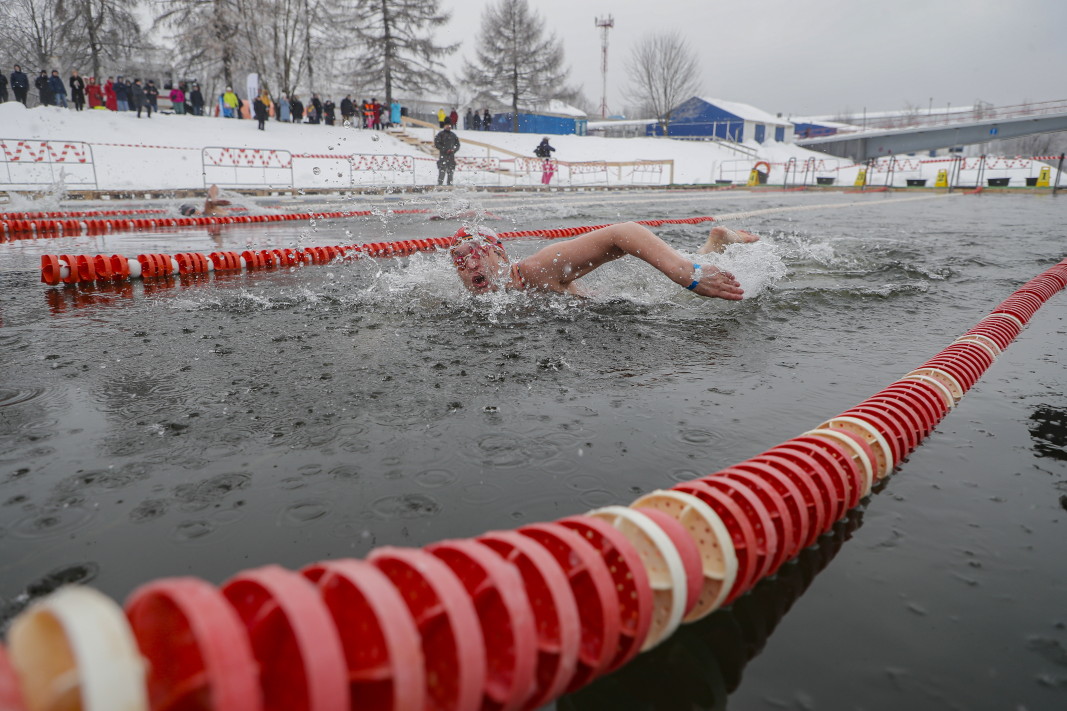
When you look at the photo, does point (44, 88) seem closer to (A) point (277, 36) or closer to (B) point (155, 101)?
(B) point (155, 101)

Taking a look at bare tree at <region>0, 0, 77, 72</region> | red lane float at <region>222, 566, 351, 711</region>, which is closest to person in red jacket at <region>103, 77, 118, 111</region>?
bare tree at <region>0, 0, 77, 72</region>

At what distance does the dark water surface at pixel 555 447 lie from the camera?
5.27ft

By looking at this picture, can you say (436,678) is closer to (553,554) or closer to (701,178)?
A: (553,554)

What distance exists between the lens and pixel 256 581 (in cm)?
104

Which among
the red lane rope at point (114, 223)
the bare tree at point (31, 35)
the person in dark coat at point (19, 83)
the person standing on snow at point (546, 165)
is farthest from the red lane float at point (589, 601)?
the bare tree at point (31, 35)

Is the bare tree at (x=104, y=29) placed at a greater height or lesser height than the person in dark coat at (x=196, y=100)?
greater

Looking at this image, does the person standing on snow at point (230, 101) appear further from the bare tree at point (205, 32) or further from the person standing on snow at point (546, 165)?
the person standing on snow at point (546, 165)

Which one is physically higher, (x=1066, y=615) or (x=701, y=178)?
(x=701, y=178)

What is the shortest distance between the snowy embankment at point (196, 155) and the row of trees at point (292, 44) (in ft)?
23.3

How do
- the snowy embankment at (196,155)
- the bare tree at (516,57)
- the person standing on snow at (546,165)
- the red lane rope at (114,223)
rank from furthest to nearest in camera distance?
the bare tree at (516,57) → the person standing on snow at (546,165) → the snowy embankment at (196,155) → the red lane rope at (114,223)

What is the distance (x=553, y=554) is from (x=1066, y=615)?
4.60 feet

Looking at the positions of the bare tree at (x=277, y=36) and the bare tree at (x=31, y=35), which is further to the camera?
the bare tree at (x=31, y=35)

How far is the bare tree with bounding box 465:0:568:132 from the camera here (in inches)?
1969

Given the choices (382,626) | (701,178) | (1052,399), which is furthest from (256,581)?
(701,178)
